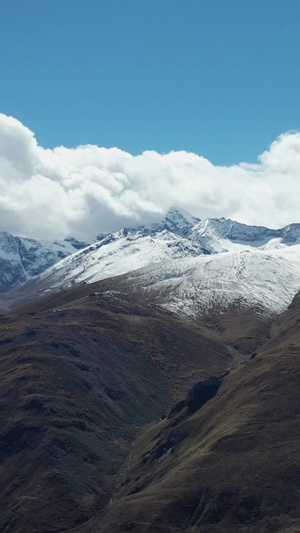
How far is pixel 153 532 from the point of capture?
194250mm

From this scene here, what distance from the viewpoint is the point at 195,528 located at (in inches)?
7751

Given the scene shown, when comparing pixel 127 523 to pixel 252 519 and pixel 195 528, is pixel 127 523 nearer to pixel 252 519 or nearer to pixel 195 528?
pixel 195 528

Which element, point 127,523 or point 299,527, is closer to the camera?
point 299,527

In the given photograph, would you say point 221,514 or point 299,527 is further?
point 221,514

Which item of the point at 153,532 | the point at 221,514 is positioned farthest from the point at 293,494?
the point at 153,532

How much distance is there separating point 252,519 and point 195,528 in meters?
14.5

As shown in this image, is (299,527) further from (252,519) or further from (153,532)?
(153,532)

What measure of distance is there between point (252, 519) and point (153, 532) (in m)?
25.0

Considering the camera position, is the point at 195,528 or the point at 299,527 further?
the point at 195,528

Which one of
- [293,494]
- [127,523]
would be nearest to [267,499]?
[293,494]

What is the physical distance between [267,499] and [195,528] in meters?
19.9

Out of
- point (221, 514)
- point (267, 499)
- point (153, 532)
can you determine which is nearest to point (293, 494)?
point (267, 499)

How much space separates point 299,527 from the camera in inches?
7200

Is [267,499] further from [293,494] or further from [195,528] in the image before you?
[195,528]
